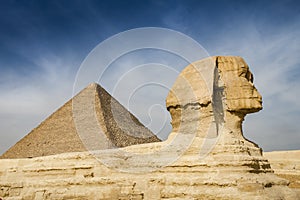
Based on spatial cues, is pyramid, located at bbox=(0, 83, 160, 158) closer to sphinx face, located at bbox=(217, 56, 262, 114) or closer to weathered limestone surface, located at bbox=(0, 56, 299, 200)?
weathered limestone surface, located at bbox=(0, 56, 299, 200)

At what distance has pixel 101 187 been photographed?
7.13 m

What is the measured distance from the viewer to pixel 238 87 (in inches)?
276

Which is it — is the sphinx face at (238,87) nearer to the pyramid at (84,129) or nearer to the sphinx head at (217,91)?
the sphinx head at (217,91)

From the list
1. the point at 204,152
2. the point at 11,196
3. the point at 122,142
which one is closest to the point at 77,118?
the point at 122,142

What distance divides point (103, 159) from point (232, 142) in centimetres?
305

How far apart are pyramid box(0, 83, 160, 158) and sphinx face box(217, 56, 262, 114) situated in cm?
2011

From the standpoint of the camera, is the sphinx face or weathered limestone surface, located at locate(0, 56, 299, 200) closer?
weathered limestone surface, located at locate(0, 56, 299, 200)

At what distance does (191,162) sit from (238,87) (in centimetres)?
194

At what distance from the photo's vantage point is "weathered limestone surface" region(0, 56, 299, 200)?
598cm

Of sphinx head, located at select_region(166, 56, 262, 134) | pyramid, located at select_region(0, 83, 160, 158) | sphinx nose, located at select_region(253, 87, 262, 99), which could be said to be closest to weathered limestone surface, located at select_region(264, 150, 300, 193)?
sphinx nose, located at select_region(253, 87, 262, 99)

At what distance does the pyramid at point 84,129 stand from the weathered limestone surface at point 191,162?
18.4 meters

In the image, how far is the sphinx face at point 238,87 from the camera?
6973 mm

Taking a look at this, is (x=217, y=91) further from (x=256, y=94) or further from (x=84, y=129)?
(x=84, y=129)

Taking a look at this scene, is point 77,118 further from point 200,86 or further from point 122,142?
point 200,86
